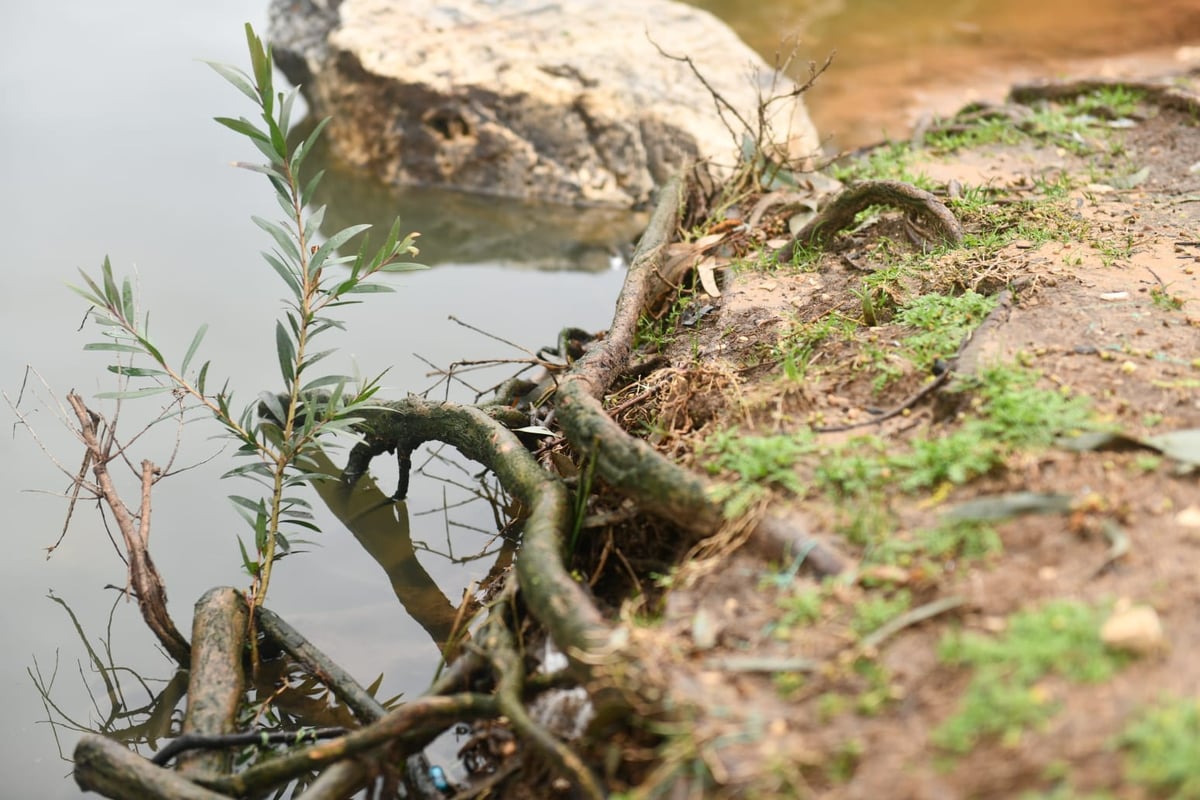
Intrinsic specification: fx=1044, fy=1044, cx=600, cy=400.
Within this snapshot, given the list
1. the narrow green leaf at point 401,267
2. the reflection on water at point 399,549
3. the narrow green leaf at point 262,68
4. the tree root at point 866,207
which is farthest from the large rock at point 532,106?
the narrow green leaf at point 262,68

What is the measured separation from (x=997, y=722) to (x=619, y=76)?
544cm

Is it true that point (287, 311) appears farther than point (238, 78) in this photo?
Yes

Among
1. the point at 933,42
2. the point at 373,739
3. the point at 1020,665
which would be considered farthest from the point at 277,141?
the point at 933,42

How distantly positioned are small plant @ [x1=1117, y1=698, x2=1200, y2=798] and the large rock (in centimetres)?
491

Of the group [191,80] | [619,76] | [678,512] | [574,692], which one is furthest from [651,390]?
[191,80]

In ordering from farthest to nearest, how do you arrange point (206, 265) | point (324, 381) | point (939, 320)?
point (206, 265)
point (939, 320)
point (324, 381)

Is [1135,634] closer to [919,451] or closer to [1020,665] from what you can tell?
[1020,665]

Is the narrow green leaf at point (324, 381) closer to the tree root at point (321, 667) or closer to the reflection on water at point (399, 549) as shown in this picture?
the reflection on water at point (399, 549)

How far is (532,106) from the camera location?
6.48m

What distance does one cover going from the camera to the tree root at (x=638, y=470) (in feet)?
7.90

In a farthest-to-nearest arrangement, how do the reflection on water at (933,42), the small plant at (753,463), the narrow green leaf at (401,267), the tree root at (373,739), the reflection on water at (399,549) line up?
1. the reflection on water at (933,42)
2. the reflection on water at (399,549)
3. the narrow green leaf at (401,267)
4. the small plant at (753,463)
5. the tree root at (373,739)

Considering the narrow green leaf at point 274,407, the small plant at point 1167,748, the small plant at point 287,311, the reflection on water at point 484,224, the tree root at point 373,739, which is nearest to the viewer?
the small plant at point 1167,748

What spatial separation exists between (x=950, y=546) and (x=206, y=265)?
433 cm

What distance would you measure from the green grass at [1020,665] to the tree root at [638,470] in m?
0.39
